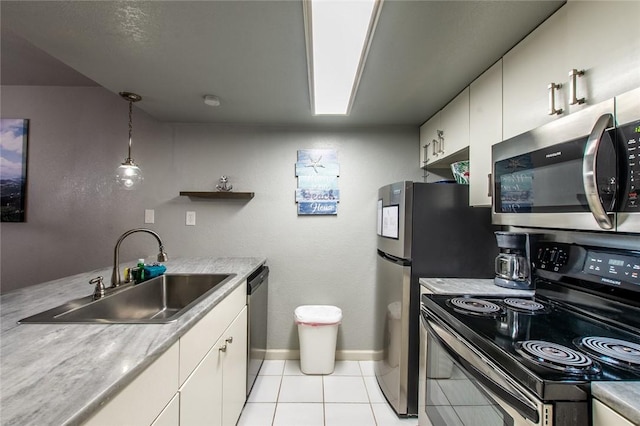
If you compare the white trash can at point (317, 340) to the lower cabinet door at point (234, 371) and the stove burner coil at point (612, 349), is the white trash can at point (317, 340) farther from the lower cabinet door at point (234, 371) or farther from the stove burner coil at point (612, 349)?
the stove burner coil at point (612, 349)

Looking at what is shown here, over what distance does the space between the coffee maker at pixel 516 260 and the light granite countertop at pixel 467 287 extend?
0.14 feet

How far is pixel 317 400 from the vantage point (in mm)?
1977

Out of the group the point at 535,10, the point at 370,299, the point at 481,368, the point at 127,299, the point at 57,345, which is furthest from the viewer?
the point at 370,299

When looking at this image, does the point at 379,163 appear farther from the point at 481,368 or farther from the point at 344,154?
the point at 481,368

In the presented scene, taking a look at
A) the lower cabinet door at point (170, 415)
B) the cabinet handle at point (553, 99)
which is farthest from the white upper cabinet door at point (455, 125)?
the lower cabinet door at point (170, 415)

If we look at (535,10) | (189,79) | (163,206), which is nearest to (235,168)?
(163,206)

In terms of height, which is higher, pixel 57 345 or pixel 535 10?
pixel 535 10

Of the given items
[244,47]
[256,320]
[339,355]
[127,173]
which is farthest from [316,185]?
[339,355]

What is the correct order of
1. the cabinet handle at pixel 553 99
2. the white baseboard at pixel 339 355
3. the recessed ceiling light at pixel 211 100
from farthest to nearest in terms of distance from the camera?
the white baseboard at pixel 339 355 → the recessed ceiling light at pixel 211 100 → the cabinet handle at pixel 553 99

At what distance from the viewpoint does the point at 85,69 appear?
1642mm

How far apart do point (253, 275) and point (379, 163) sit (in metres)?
1.51

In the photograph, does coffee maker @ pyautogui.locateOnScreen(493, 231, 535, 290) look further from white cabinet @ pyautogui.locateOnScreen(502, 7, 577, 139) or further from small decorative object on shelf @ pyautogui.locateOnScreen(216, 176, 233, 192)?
small decorative object on shelf @ pyautogui.locateOnScreen(216, 176, 233, 192)

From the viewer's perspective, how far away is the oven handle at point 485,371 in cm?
72

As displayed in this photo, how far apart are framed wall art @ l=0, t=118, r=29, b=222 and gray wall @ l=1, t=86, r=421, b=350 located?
13.7 inches
